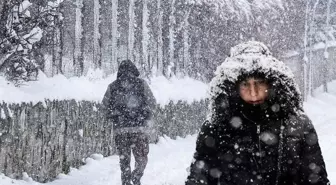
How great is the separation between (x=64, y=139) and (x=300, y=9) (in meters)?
26.4

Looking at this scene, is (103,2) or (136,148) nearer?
(136,148)

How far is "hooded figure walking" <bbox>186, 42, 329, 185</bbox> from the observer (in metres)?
2.93

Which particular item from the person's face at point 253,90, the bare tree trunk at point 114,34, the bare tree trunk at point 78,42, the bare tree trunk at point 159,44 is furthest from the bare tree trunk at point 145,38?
the person's face at point 253,90

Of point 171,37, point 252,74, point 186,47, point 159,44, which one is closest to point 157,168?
point 252,74

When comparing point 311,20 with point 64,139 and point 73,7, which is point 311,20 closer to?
point 73,7

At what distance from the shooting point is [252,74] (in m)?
3.07

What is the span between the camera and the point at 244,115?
3.03 metres

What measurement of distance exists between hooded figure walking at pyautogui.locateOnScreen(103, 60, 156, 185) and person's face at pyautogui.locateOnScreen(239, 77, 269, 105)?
179 inches

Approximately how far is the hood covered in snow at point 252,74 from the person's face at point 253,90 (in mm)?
31

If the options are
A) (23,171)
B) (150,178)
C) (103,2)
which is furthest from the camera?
(103,2)

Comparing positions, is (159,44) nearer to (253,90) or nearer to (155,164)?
(155,164)

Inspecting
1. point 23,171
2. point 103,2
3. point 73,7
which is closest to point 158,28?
point 103,2

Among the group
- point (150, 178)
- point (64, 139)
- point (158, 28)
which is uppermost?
point (158, 28)

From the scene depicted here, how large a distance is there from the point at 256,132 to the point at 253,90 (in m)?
0.22
